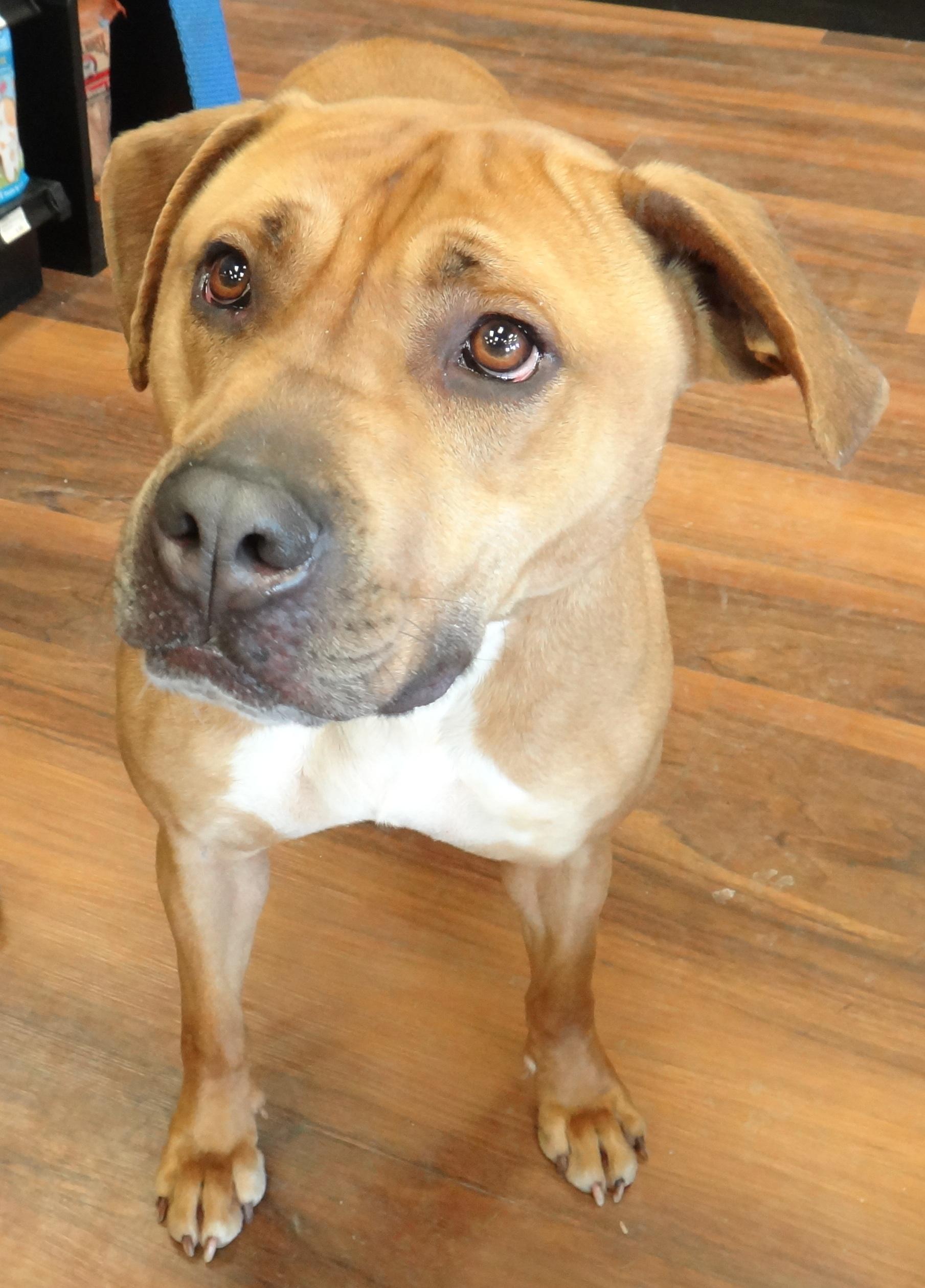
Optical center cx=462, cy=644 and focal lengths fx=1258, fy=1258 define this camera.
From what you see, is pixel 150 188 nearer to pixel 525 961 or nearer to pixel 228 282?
pixel 228 282

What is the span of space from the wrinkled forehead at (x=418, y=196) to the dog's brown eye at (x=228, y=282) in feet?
0.10

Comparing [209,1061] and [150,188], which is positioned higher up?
[150,188]

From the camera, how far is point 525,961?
185 centimetres

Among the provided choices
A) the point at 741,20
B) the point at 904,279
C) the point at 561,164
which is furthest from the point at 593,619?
the point at 741,20

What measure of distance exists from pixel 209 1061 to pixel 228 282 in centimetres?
94

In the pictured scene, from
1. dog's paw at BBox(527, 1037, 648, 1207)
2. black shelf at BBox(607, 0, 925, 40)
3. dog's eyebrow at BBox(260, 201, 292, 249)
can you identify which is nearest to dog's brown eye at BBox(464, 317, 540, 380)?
dog's eyebrow at BBox(260, 201, 292, 249)

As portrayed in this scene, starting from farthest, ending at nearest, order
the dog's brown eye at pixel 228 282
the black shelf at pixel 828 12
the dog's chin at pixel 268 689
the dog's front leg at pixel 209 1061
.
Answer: the black shelf at pixel 828 12, the dog's front leg at pixel 209 1061, the dog's brown eye at pixel 228 282, the dog's chin at pixel 268 689

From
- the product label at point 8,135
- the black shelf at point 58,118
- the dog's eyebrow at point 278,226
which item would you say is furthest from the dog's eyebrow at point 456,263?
the black shelf at point 58,118

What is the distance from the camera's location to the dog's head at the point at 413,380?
3.44 feet

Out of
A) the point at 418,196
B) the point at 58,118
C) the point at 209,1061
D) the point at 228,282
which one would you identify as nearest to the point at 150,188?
the point at 228,282

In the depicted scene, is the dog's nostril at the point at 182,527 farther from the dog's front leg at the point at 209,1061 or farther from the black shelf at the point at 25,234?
the black shelf at the point at 25,234

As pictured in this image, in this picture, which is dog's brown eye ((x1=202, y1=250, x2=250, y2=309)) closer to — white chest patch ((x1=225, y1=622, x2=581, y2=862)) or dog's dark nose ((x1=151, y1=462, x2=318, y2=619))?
dog's dark nose ((x1=151, y1=462, x2=318, y2=619))

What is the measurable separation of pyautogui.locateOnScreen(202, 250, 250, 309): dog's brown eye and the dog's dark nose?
0.28 metres

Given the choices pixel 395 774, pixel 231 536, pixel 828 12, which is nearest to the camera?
pixel 231 536
